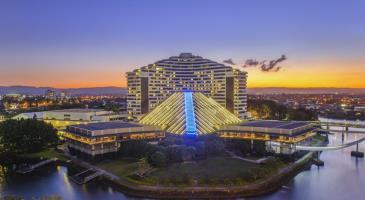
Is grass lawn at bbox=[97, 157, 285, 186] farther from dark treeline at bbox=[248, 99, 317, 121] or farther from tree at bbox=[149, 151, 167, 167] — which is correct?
dark treeline at bbox=[248, 99, 317, 121]

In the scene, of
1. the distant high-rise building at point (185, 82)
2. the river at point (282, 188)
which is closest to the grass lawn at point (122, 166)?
the river at point (282, 188)

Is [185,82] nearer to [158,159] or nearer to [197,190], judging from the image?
[158,159]

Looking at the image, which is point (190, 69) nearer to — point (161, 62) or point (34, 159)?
point (161, 62)

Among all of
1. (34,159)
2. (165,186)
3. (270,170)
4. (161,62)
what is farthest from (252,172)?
(161,62)

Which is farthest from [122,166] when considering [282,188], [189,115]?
[282,188]

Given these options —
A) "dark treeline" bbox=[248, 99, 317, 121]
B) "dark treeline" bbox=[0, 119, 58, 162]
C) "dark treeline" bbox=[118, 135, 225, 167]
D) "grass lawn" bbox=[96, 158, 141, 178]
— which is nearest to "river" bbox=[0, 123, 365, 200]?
"grass lawn" bbox=[96, 158, 141, 178]
